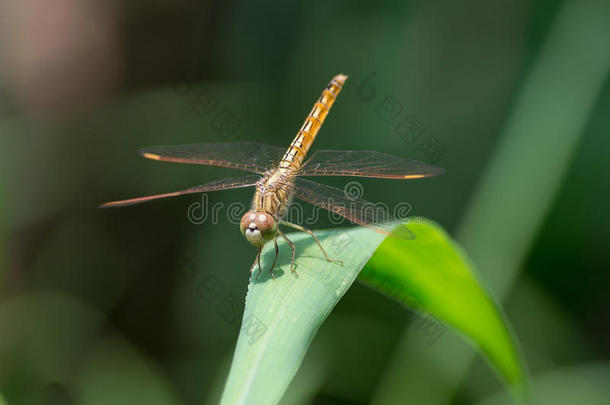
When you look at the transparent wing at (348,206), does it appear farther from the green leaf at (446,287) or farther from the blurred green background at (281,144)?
the blurred green background at (281,144)

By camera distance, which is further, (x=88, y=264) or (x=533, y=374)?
(x=88, y=264)

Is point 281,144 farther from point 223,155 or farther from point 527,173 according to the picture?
point 527,173

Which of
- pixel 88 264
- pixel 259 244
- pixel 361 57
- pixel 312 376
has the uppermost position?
pixel 361 57

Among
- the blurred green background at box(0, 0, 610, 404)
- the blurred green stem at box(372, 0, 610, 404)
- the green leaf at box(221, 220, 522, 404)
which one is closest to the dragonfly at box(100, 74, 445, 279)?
the green leaf at box(221, 220, 522, 404)

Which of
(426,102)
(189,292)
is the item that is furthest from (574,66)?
(189,292)

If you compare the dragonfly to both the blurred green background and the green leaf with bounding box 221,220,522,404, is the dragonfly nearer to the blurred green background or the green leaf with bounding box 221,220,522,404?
the green leaf with bounding box 221,220,522,404

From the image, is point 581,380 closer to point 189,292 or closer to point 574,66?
point 574,66

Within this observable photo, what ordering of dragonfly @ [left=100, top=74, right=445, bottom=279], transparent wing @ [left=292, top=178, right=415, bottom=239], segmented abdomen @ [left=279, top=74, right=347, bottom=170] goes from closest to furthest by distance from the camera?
transparent wing @ [left=292, top=178, right=415, bottom=239]
dragonfly @ [left=100, top=74, right=445, bottom=279]
segmented abdomen @ [left=279, top=74, right=347, bottom=170]
